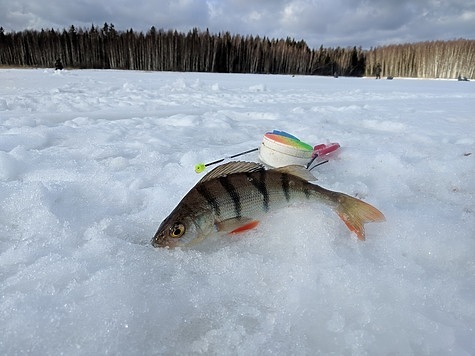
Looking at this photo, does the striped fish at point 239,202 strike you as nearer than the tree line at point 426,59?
Yes

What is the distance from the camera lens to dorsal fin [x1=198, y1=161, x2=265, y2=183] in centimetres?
146

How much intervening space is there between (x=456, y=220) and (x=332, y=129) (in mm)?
2655

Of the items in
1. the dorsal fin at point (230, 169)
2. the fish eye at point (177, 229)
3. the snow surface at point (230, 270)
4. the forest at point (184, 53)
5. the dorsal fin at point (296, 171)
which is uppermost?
the forest at point (184, 53)

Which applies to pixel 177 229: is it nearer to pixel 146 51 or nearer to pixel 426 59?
pixel 146 51

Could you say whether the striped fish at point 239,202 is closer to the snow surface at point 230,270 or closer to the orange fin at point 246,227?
the orange fin at point 246,227

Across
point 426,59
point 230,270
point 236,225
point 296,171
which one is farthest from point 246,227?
point 426,59

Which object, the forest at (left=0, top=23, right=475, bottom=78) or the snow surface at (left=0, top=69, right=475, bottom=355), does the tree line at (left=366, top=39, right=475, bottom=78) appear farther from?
the snow surface at (left=0, top=69, right=475, bottom=355)

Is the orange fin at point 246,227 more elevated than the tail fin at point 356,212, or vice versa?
the tail fin at point 356,212

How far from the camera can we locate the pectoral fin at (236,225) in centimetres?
139

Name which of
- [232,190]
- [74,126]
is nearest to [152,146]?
[74,126]

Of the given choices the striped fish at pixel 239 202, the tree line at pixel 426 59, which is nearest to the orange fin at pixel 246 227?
the striped fish at pixel 239 202

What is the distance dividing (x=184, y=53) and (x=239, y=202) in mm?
31540

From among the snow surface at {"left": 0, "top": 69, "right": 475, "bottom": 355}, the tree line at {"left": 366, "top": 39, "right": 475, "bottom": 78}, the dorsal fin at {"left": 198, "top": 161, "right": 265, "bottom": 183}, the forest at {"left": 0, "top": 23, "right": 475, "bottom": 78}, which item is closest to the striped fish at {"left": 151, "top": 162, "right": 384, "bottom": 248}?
the dorsal fin at {"left": 198, "top": 161, "right": 265, "bottom": 183}

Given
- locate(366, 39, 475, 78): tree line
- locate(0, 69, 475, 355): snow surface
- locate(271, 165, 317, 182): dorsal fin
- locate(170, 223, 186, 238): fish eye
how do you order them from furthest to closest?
1. locate(366, 39, 475, 78): tree line
2. locate(271, 165, 317, 182): dorsal fin
3. locate(170, 223, 186, 238): fish eye
4. locate(0, 69, 475, 355): snow surface
